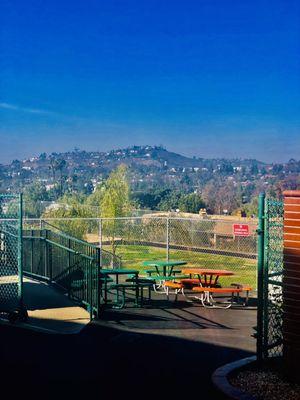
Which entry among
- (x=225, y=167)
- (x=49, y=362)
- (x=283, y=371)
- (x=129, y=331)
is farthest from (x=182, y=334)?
(x=225, y=167)

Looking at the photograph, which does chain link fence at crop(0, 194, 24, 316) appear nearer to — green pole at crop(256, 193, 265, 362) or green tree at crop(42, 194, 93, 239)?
green pole at crop(256, 193, 265, 362)

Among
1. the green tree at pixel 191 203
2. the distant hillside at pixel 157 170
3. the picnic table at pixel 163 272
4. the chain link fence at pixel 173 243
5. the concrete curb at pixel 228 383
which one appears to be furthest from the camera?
the distant hillside at pixel 157 170

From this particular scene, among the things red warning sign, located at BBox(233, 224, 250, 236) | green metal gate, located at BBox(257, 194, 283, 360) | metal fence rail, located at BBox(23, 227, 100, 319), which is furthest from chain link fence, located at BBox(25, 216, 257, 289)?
green metal gate, located at BBox(257, 194, 283, 360)

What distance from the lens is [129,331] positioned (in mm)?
9930

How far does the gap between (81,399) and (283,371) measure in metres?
2.22

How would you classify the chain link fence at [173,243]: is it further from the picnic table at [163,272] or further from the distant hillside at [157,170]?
the distant hillside at [157,170]

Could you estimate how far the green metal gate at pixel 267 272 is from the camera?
716cm

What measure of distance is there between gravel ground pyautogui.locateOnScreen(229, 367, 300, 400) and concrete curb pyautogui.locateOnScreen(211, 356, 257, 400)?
8 cm

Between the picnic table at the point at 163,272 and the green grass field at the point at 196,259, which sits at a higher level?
the picnic table at the point at 163,272

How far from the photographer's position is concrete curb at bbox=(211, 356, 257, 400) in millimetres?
5988

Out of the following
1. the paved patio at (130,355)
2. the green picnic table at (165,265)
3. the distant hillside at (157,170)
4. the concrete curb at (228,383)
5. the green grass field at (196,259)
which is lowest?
the green grass field at (196,259)

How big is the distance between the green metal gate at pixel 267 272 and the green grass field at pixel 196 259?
513 inches

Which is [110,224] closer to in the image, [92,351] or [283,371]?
[92,351]

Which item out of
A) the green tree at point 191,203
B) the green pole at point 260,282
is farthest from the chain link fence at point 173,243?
the green tree at point 191,203
